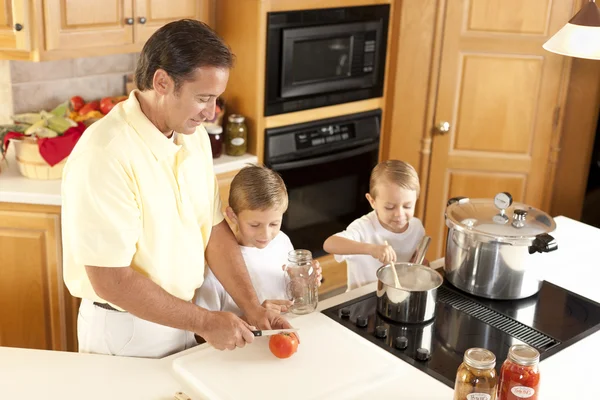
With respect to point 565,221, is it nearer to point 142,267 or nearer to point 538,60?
point 538,60

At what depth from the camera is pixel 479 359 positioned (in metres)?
1.45

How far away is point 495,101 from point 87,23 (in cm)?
193

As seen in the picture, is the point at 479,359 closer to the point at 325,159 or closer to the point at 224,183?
the point at 224,183

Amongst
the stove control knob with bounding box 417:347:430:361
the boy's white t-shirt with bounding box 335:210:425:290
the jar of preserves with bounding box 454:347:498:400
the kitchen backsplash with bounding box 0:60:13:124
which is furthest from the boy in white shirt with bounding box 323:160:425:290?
the kitchen backsplash with bounding box 0:60:13:124

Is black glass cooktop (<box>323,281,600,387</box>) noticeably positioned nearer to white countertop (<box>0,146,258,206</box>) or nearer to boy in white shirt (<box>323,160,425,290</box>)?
boy in white shirt (<box>323,160,425,290</box>)

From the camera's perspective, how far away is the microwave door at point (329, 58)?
3270 millimetres

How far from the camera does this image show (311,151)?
3467mm

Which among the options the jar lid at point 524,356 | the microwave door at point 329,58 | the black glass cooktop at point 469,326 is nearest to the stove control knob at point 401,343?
the black glass cooktop at point 469,326

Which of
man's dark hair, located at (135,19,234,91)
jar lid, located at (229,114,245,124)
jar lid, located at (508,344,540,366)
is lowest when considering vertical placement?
jar lid, located at (508,344,540,366)

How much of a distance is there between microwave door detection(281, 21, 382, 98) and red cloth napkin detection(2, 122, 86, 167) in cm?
93

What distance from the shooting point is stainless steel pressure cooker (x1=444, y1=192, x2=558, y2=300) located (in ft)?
6.44

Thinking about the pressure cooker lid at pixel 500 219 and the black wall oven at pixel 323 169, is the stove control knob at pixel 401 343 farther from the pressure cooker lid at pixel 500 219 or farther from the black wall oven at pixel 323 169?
the black wall oven at pixel 323 169

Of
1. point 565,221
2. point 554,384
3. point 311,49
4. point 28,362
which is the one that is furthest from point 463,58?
point 28,362

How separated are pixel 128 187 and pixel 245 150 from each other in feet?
5.43
